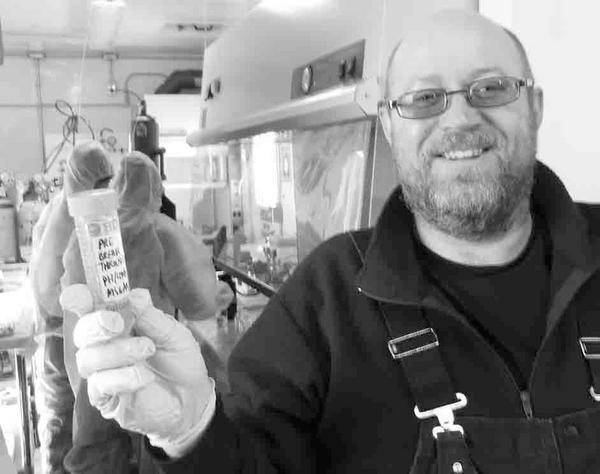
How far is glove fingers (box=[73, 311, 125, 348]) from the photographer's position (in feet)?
2.43

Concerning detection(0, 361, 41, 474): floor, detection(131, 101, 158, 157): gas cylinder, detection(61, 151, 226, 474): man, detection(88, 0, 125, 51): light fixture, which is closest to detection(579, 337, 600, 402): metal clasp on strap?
detection(61, 151, 226, 474): man

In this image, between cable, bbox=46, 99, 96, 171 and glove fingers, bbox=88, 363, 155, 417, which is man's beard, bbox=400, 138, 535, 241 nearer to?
glove fingers, bbox=88, 363, 155, 417

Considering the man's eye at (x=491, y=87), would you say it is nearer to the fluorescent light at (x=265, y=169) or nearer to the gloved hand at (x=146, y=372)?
the gloved hand at (x=146, y=372)

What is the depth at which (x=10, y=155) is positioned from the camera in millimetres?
6277

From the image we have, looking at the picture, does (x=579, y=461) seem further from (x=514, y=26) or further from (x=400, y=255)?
(x=514, y=26)

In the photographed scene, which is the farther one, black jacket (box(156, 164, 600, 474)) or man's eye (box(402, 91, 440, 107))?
man's eye (box(402, 91, 440, 107))

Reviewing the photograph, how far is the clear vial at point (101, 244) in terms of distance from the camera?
74 cm

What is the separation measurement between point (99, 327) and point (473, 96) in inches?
27.1

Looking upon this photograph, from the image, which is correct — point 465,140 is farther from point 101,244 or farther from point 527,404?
point 101,244

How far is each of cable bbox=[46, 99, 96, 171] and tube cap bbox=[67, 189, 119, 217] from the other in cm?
591

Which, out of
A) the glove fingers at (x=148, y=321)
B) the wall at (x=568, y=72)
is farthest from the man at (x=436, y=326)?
the wall at (x=568, y=72)

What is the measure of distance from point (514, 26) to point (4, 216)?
13.6 feet

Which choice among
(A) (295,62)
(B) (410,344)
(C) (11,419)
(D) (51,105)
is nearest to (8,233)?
(C) (11,419)

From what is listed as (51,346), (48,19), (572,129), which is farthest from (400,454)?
(48,19)
